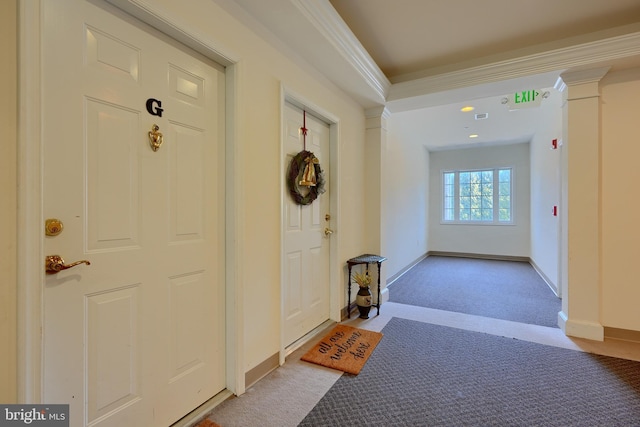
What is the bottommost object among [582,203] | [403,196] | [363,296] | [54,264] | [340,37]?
[363,296]

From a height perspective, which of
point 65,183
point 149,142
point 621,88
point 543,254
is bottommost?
point 543,254

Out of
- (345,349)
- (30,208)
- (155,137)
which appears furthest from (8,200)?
(345,349)

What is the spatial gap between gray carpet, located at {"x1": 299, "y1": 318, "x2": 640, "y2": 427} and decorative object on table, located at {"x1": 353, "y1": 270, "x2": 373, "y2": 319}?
553mm

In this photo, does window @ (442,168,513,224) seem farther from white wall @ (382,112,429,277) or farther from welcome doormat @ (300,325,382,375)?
welcome doormat @ (300,325,382,375)

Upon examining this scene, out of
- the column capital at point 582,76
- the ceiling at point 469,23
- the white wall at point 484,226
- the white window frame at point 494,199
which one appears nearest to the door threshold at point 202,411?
the ceiling at point 469,23

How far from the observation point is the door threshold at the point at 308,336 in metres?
2.31

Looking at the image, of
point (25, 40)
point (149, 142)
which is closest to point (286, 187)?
point (149, 142)

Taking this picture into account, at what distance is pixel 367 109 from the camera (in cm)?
342

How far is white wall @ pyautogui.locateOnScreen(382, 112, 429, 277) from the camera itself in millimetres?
4312

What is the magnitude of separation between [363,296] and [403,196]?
264 centimetres

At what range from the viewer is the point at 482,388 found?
1.83 meters

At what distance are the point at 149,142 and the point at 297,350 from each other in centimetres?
188

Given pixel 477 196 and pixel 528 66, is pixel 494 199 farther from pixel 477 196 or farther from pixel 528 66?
pixel 528 66

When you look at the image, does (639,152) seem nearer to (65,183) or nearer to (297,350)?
(297,350)
